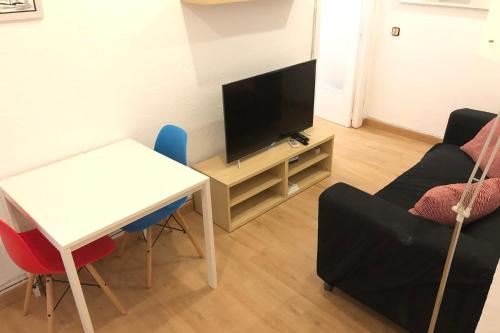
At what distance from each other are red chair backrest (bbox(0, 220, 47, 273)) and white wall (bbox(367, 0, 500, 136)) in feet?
12.1

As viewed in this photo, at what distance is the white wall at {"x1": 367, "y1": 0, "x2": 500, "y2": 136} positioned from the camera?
362 cm

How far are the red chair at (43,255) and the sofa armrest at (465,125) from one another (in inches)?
103

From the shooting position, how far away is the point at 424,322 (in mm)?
1912

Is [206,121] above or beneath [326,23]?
beneath

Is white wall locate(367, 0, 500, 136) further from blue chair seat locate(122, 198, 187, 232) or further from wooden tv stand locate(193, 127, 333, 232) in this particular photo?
blue chair seat locate(122, 198, 187, 232)

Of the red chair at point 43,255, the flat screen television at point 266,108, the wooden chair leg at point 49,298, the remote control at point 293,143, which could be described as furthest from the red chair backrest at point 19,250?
the remote control at point 293,143

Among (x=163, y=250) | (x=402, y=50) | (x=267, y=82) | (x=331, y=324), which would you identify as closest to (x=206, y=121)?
(x=267, y=82)

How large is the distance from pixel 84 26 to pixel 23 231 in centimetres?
122

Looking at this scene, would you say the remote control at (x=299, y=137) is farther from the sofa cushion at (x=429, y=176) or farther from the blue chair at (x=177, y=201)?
the blue chair at (x=177, y=201)

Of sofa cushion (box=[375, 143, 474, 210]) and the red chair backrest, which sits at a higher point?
the red chair backrest

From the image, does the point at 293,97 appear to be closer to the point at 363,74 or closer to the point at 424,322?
the point at 363,74

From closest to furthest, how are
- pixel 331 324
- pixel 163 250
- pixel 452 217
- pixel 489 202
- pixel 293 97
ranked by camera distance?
1. pixel 452 217
2. pixel 489 202
3. pixel 331 324
4. pixel 163 250
5. pixel 293 97

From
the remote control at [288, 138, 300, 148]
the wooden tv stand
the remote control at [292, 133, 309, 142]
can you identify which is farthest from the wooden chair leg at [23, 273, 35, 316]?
the remote control at [292, 133, 309, 142]

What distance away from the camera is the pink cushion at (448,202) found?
188 centimetres
